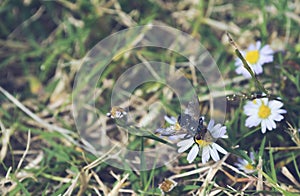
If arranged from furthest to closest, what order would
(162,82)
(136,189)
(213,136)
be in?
1. (162,82)
2. (136,189)
3. (213,136)

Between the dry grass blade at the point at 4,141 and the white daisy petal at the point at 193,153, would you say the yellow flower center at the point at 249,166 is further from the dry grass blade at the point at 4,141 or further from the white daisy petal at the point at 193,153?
the dry grass blade at the point at 4,141

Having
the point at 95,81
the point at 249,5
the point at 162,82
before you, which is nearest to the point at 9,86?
the point at 95,81

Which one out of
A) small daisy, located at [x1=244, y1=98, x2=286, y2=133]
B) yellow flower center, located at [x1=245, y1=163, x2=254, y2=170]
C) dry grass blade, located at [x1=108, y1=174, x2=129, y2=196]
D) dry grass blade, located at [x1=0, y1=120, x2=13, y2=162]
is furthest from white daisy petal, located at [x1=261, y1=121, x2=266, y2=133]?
dry grass blade, located at [x1=0, y1=120, x2=13, y2=162]

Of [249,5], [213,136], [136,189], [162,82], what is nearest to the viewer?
[213,136]

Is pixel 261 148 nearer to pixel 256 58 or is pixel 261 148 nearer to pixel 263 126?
pixel 263 126

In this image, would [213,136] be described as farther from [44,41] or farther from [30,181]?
[44,41]

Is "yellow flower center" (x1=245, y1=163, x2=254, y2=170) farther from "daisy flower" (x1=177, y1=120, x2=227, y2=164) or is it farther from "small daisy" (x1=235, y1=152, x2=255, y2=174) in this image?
"daisy flower" (x1=177, y1=120, x2=227, y2=164)
